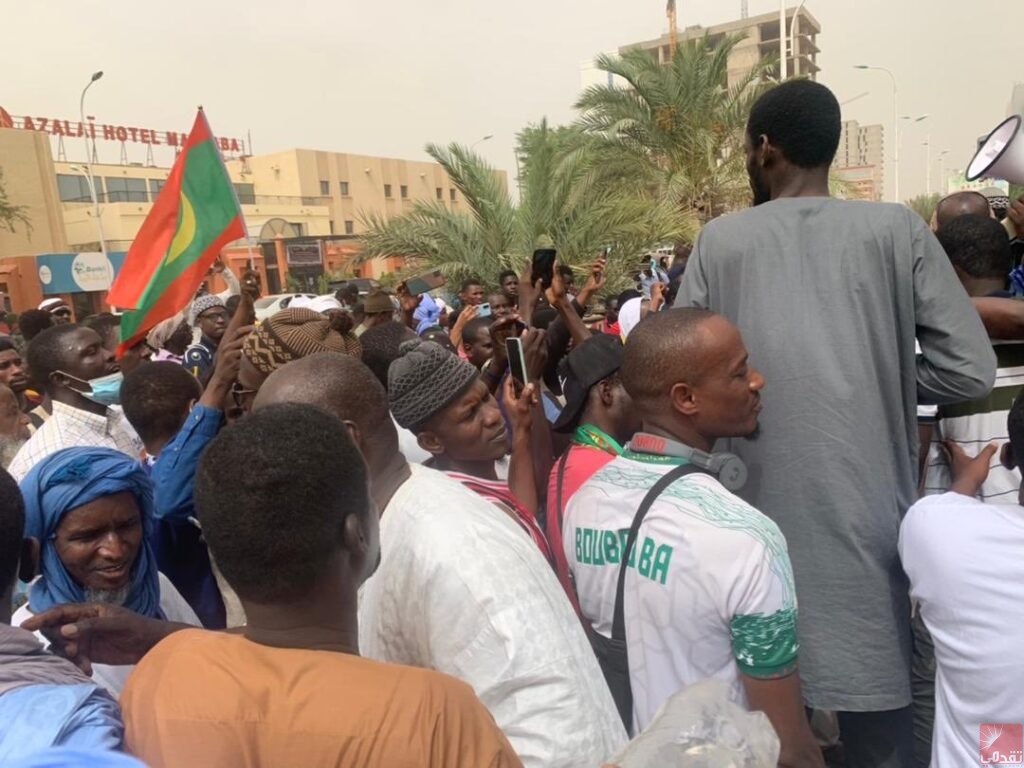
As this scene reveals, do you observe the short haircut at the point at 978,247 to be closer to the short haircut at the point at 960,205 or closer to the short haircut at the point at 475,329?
the short haircut at the point at 960,205

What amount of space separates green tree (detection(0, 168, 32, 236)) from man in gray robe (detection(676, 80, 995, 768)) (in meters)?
36.5

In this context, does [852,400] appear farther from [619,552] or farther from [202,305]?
[202,305]

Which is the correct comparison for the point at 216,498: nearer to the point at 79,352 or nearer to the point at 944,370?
the point at 944,370

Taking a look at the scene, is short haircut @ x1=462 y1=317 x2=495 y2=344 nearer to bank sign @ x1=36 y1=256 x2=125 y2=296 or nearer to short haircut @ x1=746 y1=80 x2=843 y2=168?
short haircut @ x1=746 y1=80 x2=843 y2=168

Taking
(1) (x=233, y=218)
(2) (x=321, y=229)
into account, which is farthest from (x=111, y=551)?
(2) (x=321, y=229)

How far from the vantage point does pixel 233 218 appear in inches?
199

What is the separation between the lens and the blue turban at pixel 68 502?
79.8 inches

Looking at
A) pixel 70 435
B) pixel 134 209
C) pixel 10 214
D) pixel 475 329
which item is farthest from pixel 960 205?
pixel 134 209

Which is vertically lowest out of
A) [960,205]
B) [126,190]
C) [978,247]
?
[978,247]

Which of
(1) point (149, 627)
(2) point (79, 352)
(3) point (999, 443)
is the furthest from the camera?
(2) point (79, 352)

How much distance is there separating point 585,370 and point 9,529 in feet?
5.54

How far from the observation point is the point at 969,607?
5.39ft

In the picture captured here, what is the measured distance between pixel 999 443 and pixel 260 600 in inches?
80.7

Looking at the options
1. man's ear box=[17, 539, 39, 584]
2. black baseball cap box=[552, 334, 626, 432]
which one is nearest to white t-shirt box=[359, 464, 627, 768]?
man's ear box=[17, 539, 39, 584]
